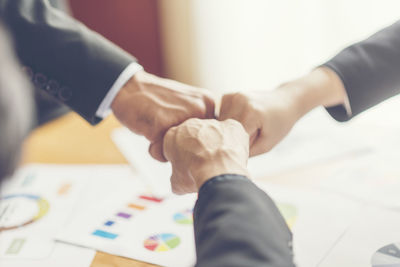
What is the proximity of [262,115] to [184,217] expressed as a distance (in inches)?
8.9

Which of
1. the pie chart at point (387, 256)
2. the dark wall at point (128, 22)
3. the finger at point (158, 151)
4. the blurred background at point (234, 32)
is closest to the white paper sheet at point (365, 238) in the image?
the pie chart at point (387, 256)

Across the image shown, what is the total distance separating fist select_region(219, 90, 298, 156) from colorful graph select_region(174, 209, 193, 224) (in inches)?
6.1

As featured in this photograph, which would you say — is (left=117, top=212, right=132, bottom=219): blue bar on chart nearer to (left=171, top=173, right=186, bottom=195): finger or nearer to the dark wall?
(left=171, top=173, right=186, bottom=195): finger

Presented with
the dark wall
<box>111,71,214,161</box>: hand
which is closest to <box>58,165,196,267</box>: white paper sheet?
<box>111,71,214,161</box>: hand

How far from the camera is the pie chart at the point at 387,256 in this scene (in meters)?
0.67

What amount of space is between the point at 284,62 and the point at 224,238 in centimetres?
172

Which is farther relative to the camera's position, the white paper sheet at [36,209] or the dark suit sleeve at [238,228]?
the white paper sheet at [36,209]

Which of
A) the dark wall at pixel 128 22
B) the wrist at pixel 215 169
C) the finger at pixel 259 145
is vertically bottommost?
the dark wall at pixel 128 22

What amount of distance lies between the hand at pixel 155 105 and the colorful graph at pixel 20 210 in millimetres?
224

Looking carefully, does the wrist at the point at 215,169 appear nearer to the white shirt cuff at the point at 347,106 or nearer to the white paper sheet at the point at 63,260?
the white paper sheet at the point at 63,260

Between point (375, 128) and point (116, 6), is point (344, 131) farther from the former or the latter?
point (116, 6)

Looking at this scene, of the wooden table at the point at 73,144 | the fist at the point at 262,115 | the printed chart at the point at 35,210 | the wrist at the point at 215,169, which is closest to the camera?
the wrist at the point at 215,169

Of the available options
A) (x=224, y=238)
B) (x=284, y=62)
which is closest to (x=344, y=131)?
(x=224, y=238)

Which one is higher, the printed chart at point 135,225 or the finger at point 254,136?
the finger at point 254,136
